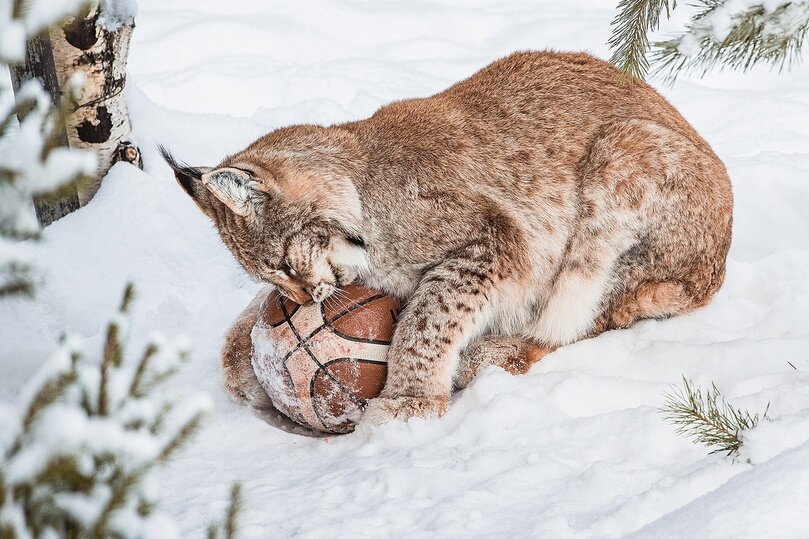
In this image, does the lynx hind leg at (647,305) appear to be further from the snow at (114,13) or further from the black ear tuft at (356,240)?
the snow at (114,13)

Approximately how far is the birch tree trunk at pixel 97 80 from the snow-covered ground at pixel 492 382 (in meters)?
0.17

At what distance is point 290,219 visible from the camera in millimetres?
3699

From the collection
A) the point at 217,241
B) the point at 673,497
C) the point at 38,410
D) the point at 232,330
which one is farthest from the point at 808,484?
the point at 217,241

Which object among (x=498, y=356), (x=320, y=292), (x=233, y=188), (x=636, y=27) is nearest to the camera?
(x=636, y=27)

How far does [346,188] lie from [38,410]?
2442 millimetres

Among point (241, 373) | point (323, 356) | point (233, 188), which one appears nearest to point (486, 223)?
point (323, 356)

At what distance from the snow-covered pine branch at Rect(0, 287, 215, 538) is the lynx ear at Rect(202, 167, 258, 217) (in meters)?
1.85

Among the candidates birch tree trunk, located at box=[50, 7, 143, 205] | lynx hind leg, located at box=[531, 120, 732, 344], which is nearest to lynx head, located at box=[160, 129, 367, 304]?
lynx hind leg, located at box=[531, 120, 732, 344]

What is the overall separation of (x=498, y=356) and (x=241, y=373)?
1.08 m

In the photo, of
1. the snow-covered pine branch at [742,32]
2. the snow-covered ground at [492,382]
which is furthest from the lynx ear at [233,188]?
the snow-covered pine branch at [742,32]

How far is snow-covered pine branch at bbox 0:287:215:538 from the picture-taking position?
1.46 m

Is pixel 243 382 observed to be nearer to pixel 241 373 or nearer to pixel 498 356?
pixel 241 373

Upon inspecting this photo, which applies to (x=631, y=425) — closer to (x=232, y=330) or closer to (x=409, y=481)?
(x=409, y=481)

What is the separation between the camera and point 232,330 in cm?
408
